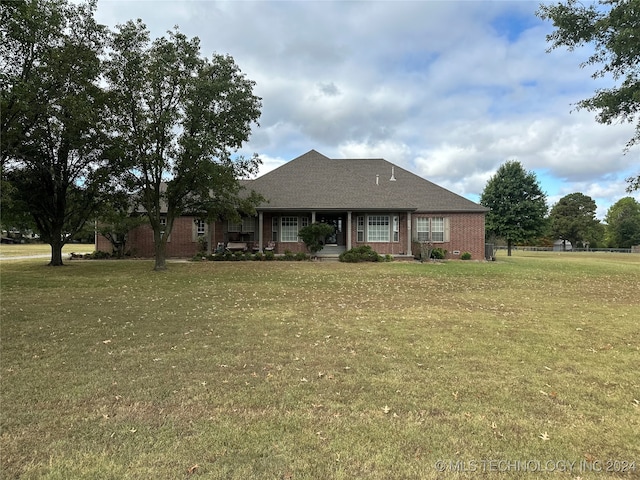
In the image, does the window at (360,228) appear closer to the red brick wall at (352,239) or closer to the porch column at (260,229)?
the red brick wall at (352,239)

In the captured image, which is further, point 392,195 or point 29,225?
point 392,195

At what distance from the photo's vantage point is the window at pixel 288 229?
2398 cm

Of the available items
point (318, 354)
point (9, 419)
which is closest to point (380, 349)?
point (318, 354)

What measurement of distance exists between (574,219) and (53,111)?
7284cm

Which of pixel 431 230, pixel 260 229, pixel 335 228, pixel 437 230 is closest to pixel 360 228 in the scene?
pixel 335 228

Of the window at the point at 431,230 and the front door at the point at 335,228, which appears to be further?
the window at the point at 431,230

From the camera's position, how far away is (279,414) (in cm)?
346

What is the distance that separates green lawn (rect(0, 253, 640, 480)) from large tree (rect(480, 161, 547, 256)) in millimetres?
27859

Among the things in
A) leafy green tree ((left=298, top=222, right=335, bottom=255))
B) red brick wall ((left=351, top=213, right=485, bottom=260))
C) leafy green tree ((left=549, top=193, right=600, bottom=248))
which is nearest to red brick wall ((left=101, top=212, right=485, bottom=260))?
red brick wall ((left=351, top=213, right=485, bottom=260))

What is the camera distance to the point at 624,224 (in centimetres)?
Answer: 6681

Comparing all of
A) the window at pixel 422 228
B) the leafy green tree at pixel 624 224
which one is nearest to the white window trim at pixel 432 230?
the window at pixel 422 228

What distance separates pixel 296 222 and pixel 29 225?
49.0 feet

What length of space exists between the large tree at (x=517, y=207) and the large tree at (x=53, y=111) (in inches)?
1221

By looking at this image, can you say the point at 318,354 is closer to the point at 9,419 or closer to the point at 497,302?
the point at 9,419
